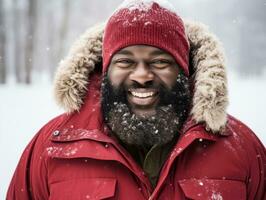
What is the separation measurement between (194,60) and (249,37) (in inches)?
1135

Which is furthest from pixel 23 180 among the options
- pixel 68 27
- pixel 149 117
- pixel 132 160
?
pixel 68 27

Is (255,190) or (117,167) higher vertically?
(117,167)

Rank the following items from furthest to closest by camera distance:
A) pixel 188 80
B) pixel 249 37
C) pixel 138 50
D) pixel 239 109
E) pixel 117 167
Answer: 1. pixel 249 37
2. pixel 239 109
3. pixel 188 80
4. pixel 138 50
5. pixel 117 167

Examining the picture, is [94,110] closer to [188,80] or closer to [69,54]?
[69,54]

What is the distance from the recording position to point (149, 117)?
258cm

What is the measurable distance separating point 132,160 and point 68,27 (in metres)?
22.8

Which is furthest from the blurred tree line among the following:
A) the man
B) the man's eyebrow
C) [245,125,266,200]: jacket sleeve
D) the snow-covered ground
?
[245,125,266,200]: jacket sleeve

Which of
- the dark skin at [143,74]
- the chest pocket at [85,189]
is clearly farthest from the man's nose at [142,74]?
the chest pocket at [85,189]

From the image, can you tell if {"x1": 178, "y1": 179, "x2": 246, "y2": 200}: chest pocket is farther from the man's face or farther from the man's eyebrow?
the man's eyebrow

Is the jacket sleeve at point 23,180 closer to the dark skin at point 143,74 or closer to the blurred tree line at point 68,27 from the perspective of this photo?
the dark skin at point 143,74

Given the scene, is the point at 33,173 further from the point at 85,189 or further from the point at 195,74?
the point at 195,74

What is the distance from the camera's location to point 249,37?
98.9ft

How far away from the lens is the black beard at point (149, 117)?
2541mm

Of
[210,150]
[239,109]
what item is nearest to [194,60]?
[210,150]
